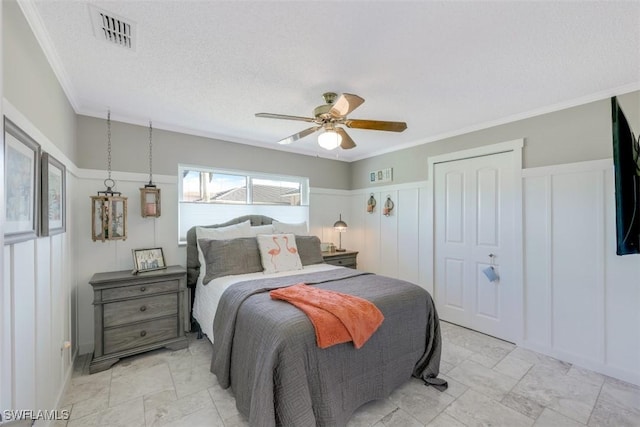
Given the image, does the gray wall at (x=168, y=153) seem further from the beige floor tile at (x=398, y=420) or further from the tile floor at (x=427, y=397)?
the beige floor tile at (x=398, y=420)

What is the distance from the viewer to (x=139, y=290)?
2.57 metres

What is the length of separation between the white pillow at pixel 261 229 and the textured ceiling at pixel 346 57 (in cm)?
136

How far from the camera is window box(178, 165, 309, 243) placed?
3.41 meters

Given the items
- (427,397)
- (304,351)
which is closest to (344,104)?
(304,351)

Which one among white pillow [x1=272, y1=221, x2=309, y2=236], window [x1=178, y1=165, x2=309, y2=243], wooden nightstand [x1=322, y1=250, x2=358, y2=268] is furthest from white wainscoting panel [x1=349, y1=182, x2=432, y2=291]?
white pillow [x1=272, y1=221, x2=309, y2=236]

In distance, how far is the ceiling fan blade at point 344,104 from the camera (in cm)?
184

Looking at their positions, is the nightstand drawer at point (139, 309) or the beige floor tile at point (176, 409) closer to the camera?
the beige floor tile at point (176, 409)

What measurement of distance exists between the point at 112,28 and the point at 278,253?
226 centimetres

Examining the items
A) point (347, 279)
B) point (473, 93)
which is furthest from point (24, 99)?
point (473, 93)

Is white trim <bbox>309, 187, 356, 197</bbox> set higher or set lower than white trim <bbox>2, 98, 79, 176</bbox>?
lower

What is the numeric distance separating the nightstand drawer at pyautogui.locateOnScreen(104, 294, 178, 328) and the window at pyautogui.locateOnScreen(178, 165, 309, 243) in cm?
84

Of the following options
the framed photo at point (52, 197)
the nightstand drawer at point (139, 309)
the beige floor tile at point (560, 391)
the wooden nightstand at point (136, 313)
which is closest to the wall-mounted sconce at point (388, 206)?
the beige floor tile at point (560, 391)

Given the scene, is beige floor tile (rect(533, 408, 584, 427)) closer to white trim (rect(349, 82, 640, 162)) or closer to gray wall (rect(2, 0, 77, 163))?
white trim (rect(349, 82, 640, 162))

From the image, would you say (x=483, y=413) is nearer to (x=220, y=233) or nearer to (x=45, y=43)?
(x=220, y=233)
